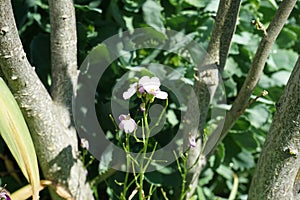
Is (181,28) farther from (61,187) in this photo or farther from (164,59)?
(61,187)

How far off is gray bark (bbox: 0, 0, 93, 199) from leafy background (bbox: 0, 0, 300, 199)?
3.7 inches

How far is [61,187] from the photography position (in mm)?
1458

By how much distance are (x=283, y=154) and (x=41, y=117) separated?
1.97 feet

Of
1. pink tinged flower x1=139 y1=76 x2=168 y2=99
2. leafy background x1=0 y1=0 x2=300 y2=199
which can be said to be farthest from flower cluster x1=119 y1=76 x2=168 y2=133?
leafy background x1=0 y1=0 x2=300 y2=199

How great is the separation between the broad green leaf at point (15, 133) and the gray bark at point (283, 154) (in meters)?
0.57

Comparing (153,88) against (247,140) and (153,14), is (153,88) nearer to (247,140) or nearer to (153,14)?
(153,14)

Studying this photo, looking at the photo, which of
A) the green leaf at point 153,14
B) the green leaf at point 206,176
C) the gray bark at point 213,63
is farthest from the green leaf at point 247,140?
the green leaf at point 153,14

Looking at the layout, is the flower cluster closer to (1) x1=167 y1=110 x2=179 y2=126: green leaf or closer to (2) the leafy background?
(2) the leafy background

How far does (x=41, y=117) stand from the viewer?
4.36 ft

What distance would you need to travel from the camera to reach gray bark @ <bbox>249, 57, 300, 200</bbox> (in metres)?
1.25

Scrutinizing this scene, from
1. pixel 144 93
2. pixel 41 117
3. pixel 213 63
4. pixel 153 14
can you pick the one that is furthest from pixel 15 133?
pixel 153 14

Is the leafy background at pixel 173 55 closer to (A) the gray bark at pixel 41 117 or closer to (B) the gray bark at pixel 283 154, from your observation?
(A) the gray bark at pixel 41 117

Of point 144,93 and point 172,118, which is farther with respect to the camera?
point 172,118

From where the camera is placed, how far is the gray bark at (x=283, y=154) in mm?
1255
